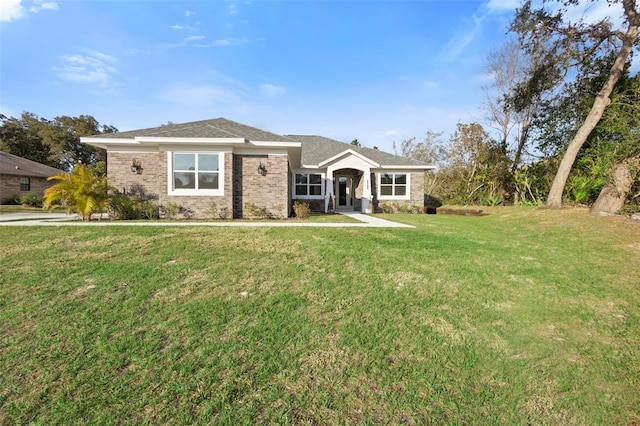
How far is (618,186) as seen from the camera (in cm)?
1007

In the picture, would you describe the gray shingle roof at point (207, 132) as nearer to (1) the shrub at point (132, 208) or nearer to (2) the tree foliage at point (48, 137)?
(1) the shrub at point (132, 208)

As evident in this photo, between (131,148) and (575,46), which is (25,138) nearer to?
(131,148)

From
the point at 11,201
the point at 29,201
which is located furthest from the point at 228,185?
the point at 11,201

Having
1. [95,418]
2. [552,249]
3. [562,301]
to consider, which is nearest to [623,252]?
[552,249]

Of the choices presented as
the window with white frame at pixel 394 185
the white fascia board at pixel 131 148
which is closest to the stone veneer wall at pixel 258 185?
the white fascia board at pixel 131 148

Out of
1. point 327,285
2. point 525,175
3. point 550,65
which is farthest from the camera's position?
point 525,175

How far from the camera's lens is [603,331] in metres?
3.35

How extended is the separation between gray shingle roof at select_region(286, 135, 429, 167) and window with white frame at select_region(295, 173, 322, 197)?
2.66ft

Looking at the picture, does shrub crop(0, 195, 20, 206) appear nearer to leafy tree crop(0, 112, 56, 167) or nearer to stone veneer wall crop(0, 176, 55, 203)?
stone veneer wall crop(0, 176, 55, 203)

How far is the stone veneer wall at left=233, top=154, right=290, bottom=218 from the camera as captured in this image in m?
12.4

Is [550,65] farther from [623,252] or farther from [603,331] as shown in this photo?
[603,331]

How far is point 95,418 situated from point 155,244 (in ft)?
16.2

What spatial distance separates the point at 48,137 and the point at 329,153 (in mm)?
37883

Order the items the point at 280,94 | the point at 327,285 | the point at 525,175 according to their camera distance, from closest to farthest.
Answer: the point at 327,285, the point at 525,175, the point at 280,94
